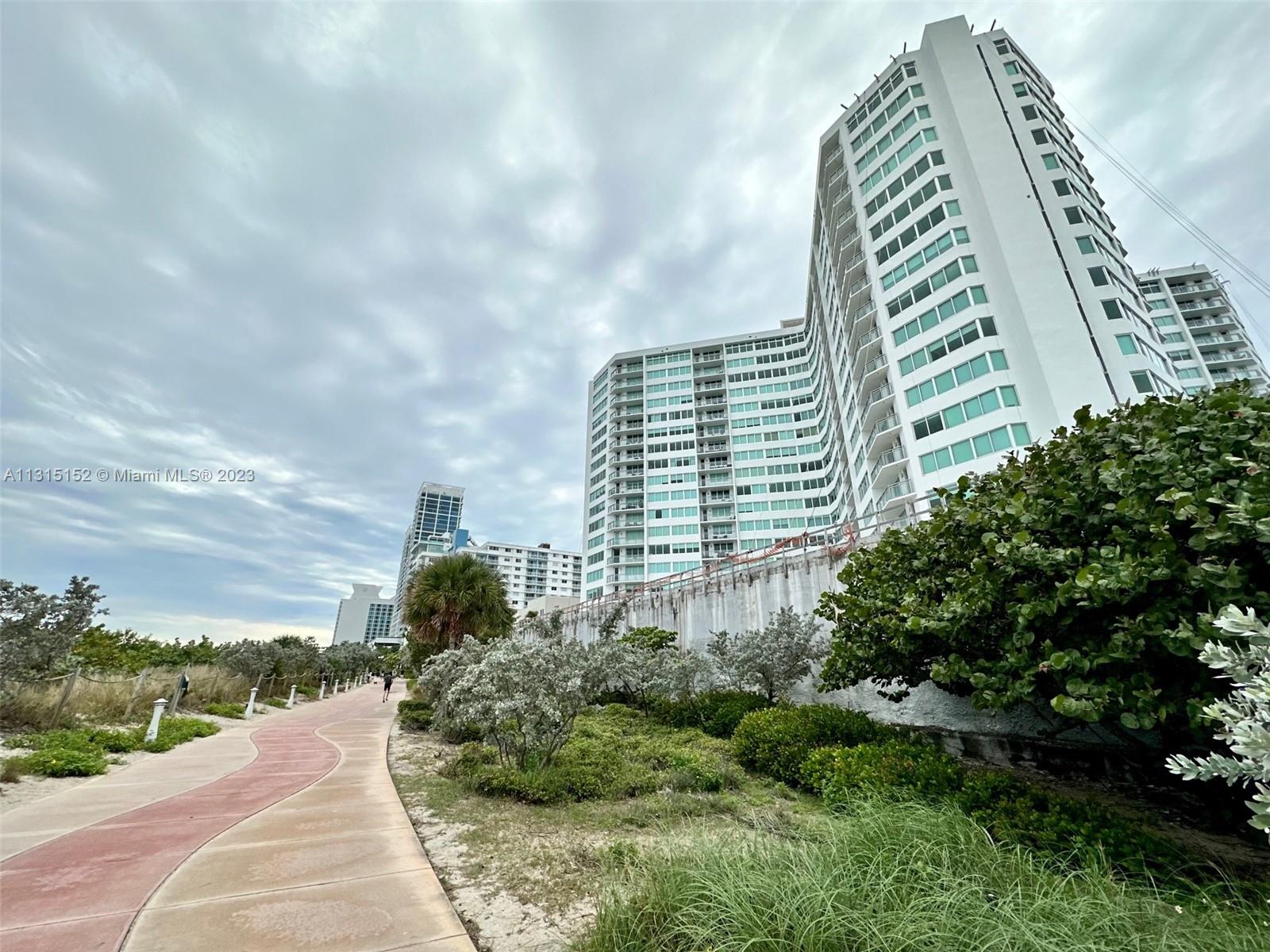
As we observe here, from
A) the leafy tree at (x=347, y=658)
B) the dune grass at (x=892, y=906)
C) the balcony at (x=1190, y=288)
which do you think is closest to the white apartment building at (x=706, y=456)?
the leafy tree at (x=347, y=658)

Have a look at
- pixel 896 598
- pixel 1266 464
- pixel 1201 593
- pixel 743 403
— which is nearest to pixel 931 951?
pixel 1201 593

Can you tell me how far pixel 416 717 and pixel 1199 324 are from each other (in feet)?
278

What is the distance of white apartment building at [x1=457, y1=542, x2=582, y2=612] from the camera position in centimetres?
11125

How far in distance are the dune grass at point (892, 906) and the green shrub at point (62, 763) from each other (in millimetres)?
9279

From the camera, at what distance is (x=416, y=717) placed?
1554 centimetres

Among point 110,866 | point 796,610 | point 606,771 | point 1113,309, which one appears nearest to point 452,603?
point 796,610

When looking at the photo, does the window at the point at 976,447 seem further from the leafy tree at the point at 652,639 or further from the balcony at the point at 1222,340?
the balcony at the point at 1222,340

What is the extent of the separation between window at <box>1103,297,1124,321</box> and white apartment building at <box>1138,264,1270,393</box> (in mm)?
38164

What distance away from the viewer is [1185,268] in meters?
58.3

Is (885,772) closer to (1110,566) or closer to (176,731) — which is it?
(1110,566)

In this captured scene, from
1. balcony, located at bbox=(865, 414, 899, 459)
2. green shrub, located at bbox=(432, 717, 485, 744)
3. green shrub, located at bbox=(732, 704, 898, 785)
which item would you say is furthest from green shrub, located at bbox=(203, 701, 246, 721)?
balcony, located at bbox=(865, 414, 899, 459)

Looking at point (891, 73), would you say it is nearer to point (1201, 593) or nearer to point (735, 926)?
point (1201, 593)

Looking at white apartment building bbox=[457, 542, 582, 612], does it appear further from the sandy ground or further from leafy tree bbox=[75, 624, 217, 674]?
the sandy ground

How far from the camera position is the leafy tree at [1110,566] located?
3.98 meters
